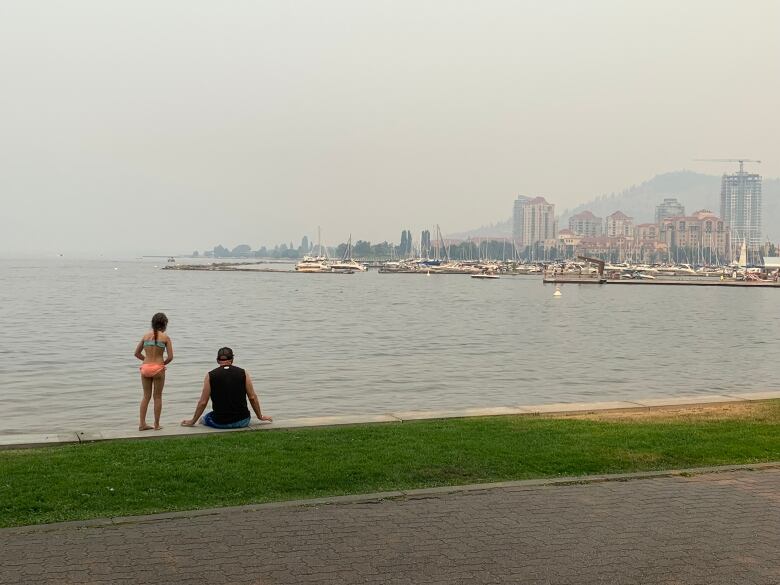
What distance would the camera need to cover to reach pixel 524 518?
7555mm

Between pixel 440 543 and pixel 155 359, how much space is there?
23.9 ft

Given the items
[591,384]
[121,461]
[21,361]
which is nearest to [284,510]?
[121,461]

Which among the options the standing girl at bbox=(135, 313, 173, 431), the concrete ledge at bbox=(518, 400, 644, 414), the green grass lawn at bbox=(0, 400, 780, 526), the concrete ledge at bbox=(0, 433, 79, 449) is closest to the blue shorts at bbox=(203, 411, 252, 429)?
the green grass lawn at bbox=(0, 400, 780, 526)

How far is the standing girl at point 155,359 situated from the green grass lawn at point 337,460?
202cm

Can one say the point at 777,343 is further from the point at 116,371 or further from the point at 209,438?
the point at 209,438

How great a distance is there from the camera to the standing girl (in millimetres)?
12688

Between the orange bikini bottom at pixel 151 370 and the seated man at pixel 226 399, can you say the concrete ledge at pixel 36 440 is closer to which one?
the seated man at pixel 226 399

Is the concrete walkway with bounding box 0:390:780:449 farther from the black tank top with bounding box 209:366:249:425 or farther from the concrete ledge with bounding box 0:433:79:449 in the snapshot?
the black tank top with bounding box 209:366:249:425

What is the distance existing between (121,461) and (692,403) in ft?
30.8

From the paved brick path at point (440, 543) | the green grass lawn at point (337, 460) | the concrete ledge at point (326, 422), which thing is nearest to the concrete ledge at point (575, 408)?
the green grass lawn at point (337, 460)

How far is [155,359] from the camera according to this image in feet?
42.6

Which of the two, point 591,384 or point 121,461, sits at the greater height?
point 121,461

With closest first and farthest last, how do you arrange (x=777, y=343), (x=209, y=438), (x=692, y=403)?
(x=209, y=438) < (x=692, y=403) < (x=777, y=343)

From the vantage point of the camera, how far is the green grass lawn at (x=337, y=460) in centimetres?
814
